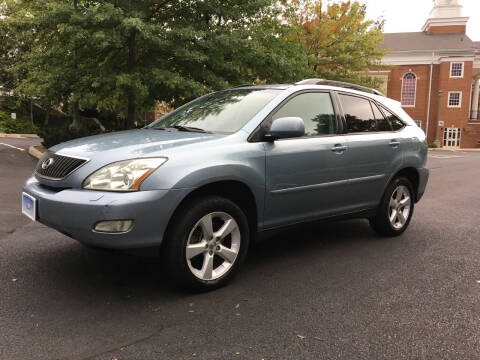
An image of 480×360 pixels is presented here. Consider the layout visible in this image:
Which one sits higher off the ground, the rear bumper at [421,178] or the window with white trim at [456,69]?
the window with white trim at [456,69]

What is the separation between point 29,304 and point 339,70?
868 inches

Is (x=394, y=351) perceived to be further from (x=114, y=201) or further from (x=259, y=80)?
(x=259, y=80)

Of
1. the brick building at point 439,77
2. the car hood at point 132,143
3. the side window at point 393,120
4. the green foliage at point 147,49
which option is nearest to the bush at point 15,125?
the green foliage at point 147,49

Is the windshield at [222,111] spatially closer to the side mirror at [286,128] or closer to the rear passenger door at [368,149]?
the side mirror at [286,128]

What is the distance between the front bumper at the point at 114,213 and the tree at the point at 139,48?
7.88 meters

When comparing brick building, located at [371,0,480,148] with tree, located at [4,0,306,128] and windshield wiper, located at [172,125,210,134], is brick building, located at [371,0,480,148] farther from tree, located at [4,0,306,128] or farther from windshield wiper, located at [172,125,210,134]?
windshield wiper, located at [172,125,210,134]

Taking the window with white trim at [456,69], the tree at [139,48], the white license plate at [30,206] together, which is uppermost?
the window with white trim at [456,69]

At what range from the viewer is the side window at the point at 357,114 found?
4728 mm

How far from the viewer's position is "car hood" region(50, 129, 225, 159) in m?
3.30

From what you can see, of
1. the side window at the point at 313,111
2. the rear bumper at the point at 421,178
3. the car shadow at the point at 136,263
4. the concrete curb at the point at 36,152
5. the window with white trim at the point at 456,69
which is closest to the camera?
the car shadow at the point at 136,263

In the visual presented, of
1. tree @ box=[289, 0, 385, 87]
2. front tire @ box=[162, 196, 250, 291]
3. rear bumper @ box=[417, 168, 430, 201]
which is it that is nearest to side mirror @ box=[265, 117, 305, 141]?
front tire @ box=[162, 196, 250, 291]

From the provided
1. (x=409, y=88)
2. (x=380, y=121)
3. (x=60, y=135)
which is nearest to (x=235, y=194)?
(x=380, y=121)

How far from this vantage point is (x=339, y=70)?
75.5ft

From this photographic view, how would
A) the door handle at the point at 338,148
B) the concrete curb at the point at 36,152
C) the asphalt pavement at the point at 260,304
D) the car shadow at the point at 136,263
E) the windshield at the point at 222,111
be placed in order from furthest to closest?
the concrete curb at the point at 36,152 → the door handle at the point at 338,148 → the windshield at the point at 222,111 → the car shadow at the point at 136,263 → the asphalt pavement at the point at 260,304
